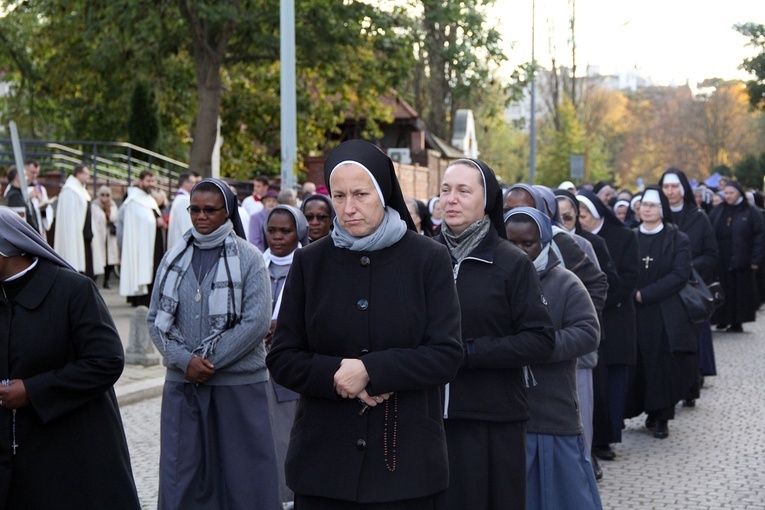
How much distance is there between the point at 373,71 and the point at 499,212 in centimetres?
2186

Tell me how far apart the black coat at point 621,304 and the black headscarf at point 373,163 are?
486cm

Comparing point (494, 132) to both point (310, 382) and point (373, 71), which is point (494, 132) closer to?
point (373, 71)

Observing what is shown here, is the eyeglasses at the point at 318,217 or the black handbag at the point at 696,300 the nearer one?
the eyeglasses at the point at 318,217

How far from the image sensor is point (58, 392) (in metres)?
4.18

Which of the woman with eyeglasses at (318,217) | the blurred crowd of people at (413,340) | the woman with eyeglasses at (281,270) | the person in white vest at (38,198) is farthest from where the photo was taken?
the person in white vest at (38,198)

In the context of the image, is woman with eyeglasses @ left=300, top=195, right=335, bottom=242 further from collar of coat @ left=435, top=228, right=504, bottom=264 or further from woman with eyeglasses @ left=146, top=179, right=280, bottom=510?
collar of coat @ left=435, top=228, right=504, bottom=264

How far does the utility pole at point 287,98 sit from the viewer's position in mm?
14828

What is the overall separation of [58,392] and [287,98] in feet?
36.5

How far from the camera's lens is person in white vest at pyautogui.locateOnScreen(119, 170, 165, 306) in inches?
703

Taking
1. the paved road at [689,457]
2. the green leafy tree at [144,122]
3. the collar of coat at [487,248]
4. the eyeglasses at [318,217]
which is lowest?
the paved road at [689,457]

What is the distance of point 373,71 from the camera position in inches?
1049

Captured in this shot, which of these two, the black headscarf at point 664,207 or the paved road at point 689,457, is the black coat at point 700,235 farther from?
the black headscarf at point 664,207

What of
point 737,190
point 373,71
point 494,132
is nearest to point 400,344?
point 737,190

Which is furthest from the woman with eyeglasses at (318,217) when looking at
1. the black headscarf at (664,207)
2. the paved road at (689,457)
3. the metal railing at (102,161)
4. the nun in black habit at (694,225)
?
the metal railing at (102,161)
